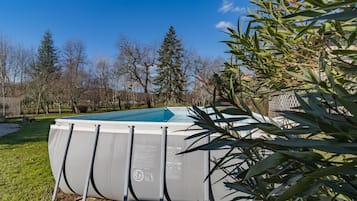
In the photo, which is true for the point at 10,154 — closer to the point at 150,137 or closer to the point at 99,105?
the point at 150,137

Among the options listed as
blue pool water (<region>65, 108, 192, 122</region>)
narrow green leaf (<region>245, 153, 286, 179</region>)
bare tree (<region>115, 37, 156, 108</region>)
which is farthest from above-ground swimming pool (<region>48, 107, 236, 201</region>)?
bare tree (<region>115, 37, 156, 108</region>)

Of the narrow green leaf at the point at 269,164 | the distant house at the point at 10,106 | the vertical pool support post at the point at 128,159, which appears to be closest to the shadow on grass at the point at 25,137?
the vertical pool support post at the point at 128,159

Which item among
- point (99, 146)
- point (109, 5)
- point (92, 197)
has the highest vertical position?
point (109, 5)

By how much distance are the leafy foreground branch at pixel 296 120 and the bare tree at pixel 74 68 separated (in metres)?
23.4

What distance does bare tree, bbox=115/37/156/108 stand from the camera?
2472 cm

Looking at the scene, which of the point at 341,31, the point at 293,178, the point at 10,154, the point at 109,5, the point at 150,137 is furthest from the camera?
the point at 109,5

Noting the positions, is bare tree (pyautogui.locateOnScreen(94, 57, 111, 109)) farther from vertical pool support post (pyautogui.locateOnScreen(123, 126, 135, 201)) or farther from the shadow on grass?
vertical pool support post (pyautogui.locateOnScreen(123, 126, 135, 201))

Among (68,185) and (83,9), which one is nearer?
(68,185)

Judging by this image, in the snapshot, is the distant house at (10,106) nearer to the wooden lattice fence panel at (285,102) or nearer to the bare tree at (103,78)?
the bare tree at (103,78)

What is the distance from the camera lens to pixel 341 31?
71cm

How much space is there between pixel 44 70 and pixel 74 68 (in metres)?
3.53

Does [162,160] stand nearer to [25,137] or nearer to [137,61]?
[25,137]

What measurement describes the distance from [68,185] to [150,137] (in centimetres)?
125

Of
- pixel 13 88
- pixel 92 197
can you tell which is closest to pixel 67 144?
pixel 92 197
